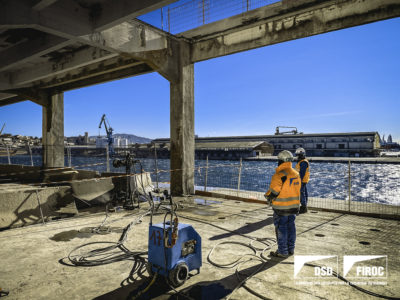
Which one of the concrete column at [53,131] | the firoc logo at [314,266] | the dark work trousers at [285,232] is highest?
the concrete column at [53,131]

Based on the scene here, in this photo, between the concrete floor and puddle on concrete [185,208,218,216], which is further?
puddle on concrete [185,208,218,216]

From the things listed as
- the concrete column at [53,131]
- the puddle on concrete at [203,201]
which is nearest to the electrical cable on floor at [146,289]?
the puddle on concrete at [203,201]

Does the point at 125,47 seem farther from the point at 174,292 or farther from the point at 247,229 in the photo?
the point at 174,292

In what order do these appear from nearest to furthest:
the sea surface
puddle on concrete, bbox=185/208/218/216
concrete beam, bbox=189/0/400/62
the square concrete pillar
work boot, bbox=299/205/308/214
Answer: concrete beam, bbox=189/0/400/62, puddle on concrete, bbox=185/208/218/216, work boot, bbox=299/205/308/214, the square concrete pillar, the sea surface

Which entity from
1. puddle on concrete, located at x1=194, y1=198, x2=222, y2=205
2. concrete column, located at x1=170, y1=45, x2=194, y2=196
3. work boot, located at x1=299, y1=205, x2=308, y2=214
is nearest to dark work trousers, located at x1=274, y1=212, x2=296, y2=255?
work boot, located at x1=299, y1=205, x2=308, y2=214

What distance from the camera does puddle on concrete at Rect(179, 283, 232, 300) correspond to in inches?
135

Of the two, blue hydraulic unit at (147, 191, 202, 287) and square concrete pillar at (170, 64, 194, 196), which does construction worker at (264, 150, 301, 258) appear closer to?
blue hydraulic unit at (147, 191, 202, 287)

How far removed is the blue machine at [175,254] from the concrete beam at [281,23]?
26.6ft

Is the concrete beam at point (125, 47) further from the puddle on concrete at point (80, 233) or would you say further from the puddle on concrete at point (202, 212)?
the puddle on concrete at point (202, 212)

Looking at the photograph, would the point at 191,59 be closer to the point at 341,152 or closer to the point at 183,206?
the point at 183,206

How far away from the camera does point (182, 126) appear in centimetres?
1089

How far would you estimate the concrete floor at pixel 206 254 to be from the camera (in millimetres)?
3568

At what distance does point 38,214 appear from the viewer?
7109mm

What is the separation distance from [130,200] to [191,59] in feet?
21.9
